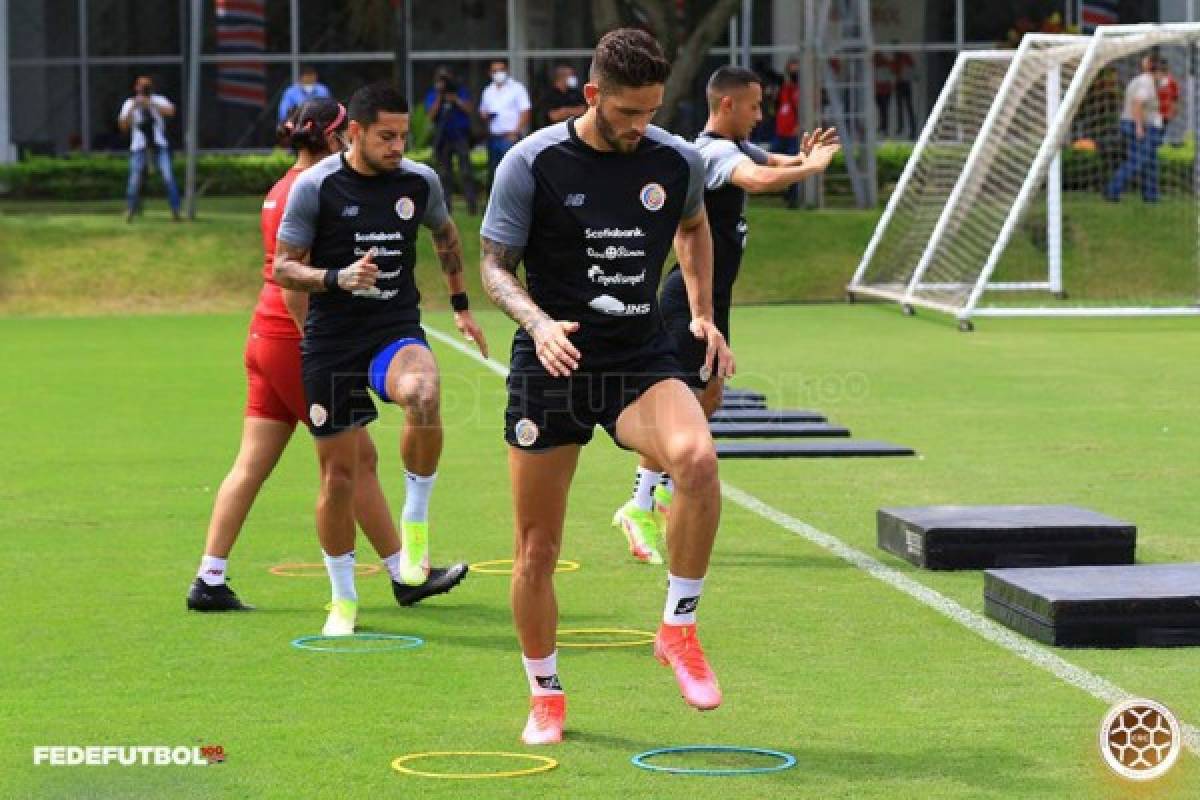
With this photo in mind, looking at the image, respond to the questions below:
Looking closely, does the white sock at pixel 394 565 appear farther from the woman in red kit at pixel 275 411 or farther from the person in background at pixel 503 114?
the person in background at pixel 503 114

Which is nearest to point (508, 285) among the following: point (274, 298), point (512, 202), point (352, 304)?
point (512, 202)

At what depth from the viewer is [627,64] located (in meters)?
7.42

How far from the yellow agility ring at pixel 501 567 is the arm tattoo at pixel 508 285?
3.60 meters

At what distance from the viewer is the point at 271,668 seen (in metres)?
8.87

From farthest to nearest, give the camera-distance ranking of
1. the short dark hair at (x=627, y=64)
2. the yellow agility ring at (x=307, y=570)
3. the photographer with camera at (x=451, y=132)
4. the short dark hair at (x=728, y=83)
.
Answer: the photographer with camera at (x=451, y=132), the short dark hair at (x=728, y=83), the yellow agility ring at (x=307, y=570), the short dark hair at (x=627, y=64)

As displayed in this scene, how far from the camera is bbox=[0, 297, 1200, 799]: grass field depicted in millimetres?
7227

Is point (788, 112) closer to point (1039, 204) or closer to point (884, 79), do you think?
point (1039, 204)

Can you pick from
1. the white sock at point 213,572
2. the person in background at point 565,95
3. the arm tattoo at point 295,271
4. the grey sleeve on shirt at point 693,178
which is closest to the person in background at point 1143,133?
the person in background at point 565,95

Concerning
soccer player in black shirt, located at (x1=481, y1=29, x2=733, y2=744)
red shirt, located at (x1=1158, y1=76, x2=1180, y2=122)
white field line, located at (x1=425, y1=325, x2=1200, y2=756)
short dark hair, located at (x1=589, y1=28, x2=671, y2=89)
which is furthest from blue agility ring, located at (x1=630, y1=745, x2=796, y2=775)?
red shirt, located at (x1=1158, y1=76, x2=1180, y2=122)

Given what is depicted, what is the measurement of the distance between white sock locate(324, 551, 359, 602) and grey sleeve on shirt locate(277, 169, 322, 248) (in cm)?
123

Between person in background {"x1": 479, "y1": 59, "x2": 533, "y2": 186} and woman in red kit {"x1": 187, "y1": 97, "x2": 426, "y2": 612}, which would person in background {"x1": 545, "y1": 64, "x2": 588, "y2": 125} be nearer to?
person in background {"x1": 479, "y1": 59, "x2": 533, "y2": 186}

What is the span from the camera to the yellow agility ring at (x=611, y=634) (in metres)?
9.26

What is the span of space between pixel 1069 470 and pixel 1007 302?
629 inches

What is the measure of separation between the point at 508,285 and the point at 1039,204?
27.4 m
